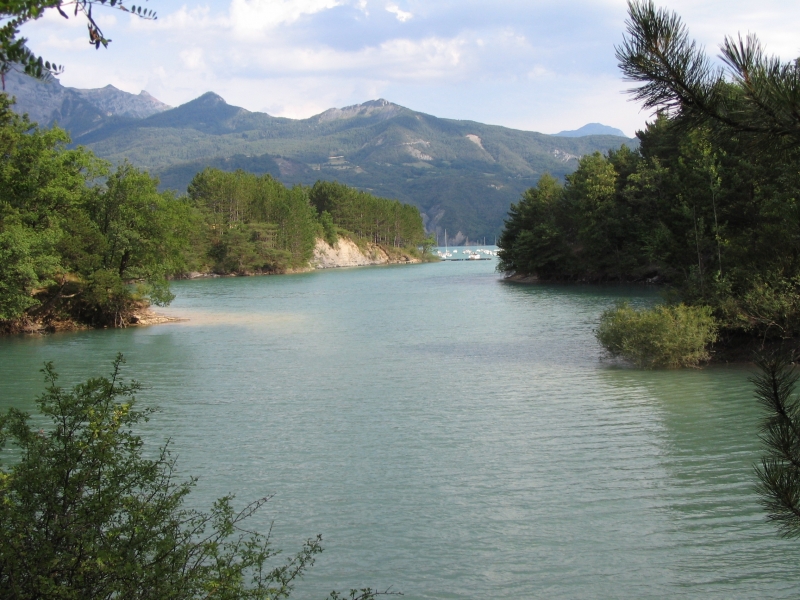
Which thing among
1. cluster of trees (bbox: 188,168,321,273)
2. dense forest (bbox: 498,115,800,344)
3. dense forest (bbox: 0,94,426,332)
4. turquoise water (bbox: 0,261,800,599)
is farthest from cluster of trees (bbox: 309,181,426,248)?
turquoise water (bbox: 0,261,800,599)

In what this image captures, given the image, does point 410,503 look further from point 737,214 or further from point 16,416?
point 737,214

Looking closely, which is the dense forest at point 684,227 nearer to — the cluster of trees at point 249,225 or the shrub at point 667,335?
the shrub at point 667,335

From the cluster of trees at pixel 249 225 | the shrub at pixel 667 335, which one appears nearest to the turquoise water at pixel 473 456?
the shrub at pixel 667 335

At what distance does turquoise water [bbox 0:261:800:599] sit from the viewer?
9219mm

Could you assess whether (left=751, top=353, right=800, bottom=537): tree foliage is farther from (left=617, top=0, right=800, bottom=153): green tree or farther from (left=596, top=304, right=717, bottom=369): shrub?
(left=596, top=304, right=717, bottom=369): shrub

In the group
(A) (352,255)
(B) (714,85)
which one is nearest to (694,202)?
(B) (714,85)

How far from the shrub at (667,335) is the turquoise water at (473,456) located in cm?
72

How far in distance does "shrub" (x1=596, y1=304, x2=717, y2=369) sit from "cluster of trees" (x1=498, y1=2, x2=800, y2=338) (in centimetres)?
81

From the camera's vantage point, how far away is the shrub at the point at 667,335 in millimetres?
21203

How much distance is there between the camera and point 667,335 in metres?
21.2

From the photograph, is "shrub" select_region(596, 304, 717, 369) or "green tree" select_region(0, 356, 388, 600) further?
"shrub" select_region(596, 304, 717, 369)

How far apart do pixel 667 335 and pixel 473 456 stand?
382 inches

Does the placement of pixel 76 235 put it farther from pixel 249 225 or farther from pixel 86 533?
pixel 249 225

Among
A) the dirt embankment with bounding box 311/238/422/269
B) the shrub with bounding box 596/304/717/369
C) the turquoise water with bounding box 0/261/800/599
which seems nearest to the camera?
the turquoise water with bounding box 0/261/800/599
